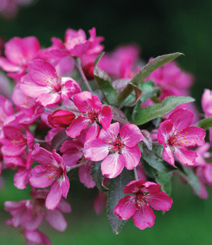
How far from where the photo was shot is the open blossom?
98 cm

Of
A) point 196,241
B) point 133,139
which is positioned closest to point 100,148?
point 133,139

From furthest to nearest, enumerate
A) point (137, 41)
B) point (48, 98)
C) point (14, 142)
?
point (137, 41) < point (14, 142) < point (48, 98)

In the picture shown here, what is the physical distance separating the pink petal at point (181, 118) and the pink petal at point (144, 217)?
25 cm

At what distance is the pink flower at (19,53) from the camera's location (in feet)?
4.40

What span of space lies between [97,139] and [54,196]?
0.76ft

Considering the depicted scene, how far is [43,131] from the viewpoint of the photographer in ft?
3.94

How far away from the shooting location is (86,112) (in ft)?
3.21

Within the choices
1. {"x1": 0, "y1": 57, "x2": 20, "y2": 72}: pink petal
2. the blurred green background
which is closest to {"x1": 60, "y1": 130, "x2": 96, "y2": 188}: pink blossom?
{"x1": 0, "y1": 57, "x2": 20, "y2": 72}: pink petal

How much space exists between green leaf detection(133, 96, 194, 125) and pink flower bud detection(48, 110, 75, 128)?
0.68ft

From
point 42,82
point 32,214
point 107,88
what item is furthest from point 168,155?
point 32,214

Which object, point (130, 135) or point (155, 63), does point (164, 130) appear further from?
point (155, 63)

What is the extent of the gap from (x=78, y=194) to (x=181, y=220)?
5.14 feet

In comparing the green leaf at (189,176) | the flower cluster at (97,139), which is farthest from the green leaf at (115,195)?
the green leaf at (189,176)

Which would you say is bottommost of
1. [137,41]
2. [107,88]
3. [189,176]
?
[137,41]
